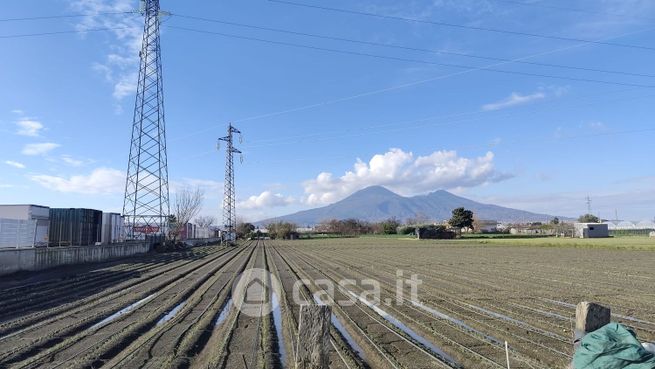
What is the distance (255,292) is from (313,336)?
12.1 metres

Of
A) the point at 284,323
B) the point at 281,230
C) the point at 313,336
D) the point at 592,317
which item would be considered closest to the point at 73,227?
the point at 284,323

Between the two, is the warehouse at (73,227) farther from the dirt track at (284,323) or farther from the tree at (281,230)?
the tree at (281,230)

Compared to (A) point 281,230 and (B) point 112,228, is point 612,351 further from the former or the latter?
(A) point 281,230

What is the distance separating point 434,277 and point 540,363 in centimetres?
1295

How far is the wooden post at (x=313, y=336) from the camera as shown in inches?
156

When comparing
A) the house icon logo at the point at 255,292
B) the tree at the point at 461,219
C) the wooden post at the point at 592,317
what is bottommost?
the house icon logo at the point at 255,292

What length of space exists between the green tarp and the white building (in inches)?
900

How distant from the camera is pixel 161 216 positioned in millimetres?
40812

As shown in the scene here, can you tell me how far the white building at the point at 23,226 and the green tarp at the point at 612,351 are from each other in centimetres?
2287

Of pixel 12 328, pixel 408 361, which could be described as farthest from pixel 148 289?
pixel 408 361

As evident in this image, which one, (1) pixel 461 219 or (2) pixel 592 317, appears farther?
(1) pixel 461 219

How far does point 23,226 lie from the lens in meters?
22.8

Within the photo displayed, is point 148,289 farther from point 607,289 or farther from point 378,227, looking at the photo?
point 378,227

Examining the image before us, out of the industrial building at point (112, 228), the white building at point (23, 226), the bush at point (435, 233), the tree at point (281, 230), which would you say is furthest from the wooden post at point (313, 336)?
the tree at point (281, 230)
